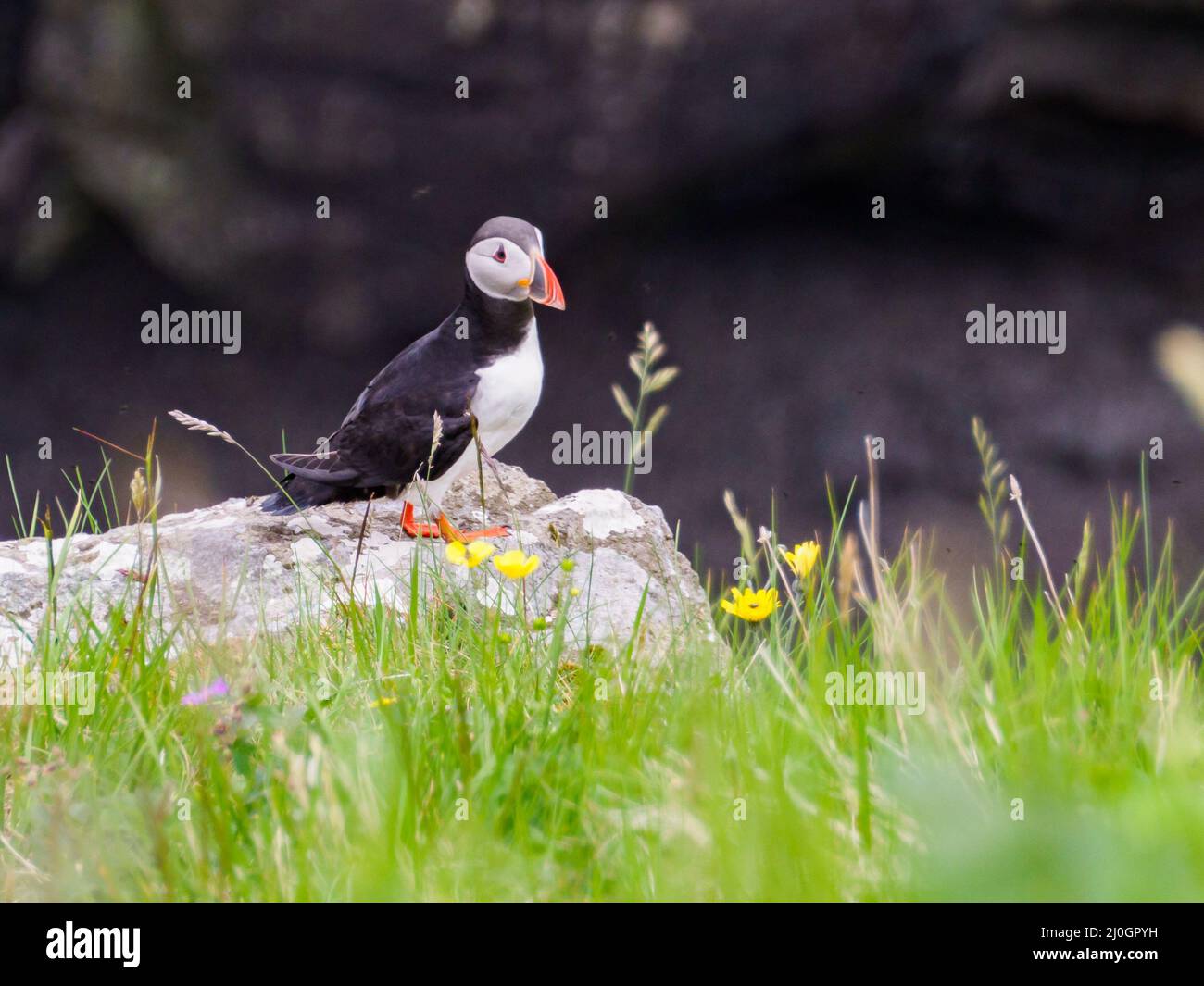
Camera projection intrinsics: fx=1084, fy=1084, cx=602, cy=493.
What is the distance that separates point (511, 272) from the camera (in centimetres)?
263

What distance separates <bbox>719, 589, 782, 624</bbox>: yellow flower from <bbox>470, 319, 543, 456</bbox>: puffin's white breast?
1179 millimetres

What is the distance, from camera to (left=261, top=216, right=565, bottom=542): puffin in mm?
2631

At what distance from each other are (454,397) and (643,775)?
174 cm

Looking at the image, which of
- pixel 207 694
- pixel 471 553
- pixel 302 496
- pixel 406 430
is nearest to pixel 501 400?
pixel 406 430

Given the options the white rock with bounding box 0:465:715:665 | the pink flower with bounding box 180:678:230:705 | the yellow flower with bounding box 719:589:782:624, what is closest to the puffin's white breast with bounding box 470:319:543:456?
the white rock with bounding box 0:465:715:665

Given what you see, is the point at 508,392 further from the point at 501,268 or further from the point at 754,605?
the point at 754,605

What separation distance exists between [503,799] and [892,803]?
0.37 m

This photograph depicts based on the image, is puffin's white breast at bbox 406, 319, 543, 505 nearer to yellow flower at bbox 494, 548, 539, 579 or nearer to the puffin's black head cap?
the puffin's black head cap

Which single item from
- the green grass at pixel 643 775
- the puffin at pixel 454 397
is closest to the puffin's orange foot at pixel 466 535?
the puffin at pixel 454 397

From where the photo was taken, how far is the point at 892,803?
33.5 inches

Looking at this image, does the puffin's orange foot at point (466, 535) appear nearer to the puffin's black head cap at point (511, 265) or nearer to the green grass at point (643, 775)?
the puffin's black head cap at point (511, 265)
